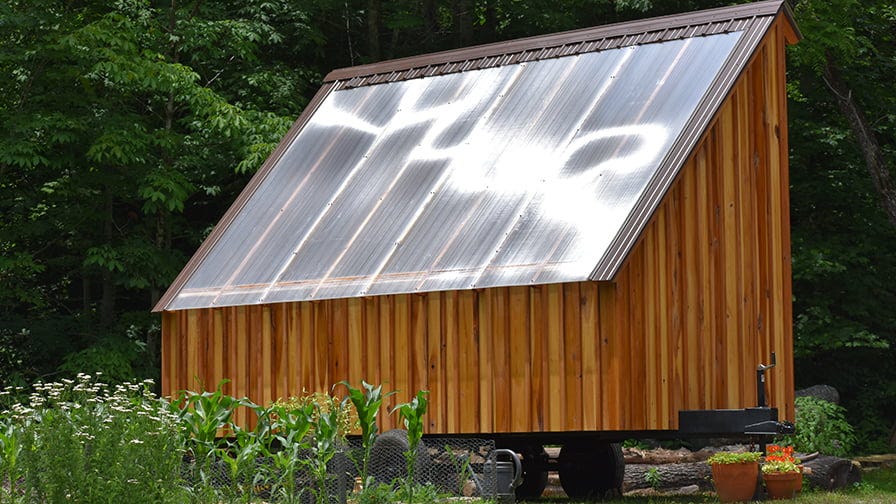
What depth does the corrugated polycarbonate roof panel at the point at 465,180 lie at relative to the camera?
1320 centimetres

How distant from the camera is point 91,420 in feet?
29.9

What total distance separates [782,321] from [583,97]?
3.25m

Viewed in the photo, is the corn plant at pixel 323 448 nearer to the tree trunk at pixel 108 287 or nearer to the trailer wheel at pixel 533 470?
the trailer wheel at pixel 533 470

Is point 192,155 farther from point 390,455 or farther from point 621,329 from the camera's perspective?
point 621,329

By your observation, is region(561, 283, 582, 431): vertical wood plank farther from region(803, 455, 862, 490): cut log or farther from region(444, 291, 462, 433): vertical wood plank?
region(803, 455, 862, 490): cut log

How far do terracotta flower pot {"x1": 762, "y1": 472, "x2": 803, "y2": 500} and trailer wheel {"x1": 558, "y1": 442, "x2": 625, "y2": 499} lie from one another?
2.06m

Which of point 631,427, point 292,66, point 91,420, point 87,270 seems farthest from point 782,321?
point 292,66

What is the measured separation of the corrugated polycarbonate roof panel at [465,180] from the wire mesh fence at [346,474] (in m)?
1.70

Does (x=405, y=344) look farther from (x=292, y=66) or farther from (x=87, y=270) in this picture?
(x=292, y=66)

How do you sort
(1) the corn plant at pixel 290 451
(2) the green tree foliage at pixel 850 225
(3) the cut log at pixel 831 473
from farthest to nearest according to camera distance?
(2) the green tree foliage at pixel 850 225
(3) the cut log at pixel 831 473
(1) the corn plant at pixel 290 451

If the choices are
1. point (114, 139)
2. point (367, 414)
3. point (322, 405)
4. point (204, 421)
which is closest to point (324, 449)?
point (367, 414)

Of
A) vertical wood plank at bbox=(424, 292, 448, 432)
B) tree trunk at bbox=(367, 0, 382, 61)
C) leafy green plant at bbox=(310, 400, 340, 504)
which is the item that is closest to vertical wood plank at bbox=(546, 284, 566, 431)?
vertical wood plank at bbox=(424, 292, 448, 432)

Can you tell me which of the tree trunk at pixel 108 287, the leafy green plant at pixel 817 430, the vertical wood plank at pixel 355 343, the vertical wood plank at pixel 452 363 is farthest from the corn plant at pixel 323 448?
the tree trunk at pixel 108 287

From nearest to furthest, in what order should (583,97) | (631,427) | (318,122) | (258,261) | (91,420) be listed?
(91,420), (631,427), (583,97), (258,261), (318,122)
